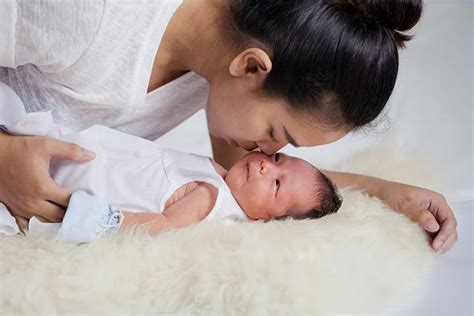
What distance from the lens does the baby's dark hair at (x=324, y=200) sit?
4.17ft

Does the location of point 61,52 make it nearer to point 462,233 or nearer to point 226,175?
point 226,175

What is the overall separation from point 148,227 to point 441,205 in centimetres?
59

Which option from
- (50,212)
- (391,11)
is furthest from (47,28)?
(391,11)

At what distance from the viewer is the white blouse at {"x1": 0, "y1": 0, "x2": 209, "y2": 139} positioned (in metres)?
1.15

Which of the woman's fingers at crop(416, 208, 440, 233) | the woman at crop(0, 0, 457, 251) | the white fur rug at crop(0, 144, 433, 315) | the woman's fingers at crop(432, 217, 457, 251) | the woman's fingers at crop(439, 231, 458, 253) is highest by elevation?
the woman at crop(0, 0, 457, 251)

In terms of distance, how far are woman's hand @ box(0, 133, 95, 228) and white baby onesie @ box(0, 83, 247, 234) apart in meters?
0.04

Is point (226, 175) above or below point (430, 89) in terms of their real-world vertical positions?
above

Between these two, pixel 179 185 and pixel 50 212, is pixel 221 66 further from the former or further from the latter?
pixel 50 212

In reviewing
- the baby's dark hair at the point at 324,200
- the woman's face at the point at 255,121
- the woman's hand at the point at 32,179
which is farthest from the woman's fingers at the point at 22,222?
the baby's dark hair at the point at 324,200

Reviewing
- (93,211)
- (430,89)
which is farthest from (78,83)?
(430,89)

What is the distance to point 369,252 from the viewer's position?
1083mm

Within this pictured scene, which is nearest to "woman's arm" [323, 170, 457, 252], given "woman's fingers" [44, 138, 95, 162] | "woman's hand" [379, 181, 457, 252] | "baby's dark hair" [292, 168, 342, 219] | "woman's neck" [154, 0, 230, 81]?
"woman's hand" [379, 181, 457, 252]

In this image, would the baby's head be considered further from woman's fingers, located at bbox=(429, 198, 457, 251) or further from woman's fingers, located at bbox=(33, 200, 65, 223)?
woman's fingers, located at bbox=(33, 200, 65, 223)

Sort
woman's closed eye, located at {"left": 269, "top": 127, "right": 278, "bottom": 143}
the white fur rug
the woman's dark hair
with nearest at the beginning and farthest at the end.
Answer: the white fur rug
the woman's dark hair
woman's closed eye, located at {"left": 269, "top": 127, "right": 278, "bottom": 143}
